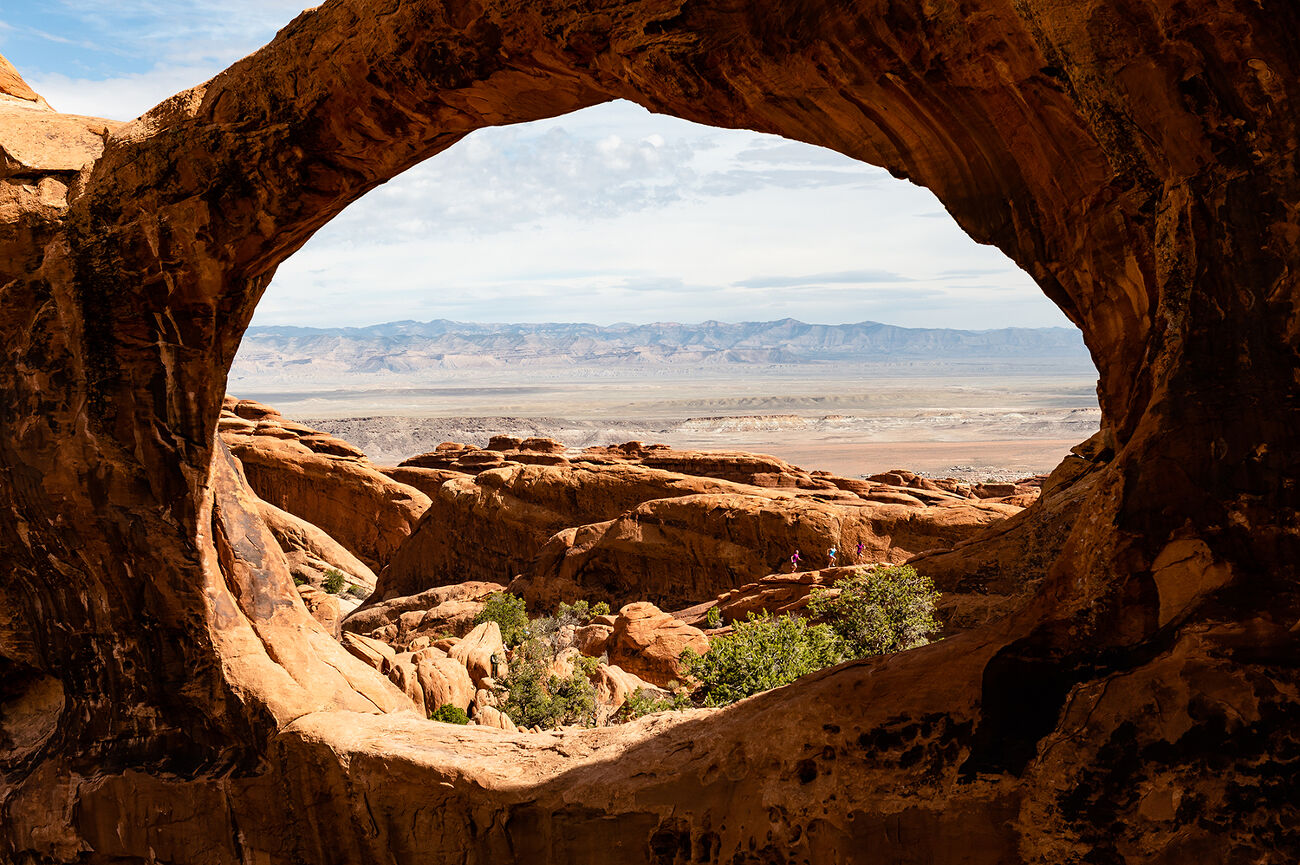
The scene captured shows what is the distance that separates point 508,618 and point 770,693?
1415cm

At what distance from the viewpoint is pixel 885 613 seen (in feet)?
44.2

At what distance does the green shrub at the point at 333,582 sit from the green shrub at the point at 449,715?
1930 centimetres

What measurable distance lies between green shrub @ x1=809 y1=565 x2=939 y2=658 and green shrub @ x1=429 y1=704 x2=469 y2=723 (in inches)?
220

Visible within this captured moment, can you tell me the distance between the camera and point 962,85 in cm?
527

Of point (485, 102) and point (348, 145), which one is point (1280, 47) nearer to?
point (485, 102)

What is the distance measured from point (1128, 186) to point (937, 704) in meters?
3.29

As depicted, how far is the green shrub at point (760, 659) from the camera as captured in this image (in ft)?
36.5

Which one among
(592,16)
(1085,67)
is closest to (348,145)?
(592,16)

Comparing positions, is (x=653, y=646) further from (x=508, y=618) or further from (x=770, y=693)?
(x=770, y=693)

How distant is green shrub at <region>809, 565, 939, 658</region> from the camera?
13.2 meters

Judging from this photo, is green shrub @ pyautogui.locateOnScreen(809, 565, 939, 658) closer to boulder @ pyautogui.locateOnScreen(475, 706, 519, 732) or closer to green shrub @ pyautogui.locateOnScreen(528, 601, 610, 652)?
boulder @ pyautogui.locateOnScreen(475, 706, 519, 732)

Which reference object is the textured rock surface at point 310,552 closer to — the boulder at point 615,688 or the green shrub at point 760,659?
the boulder at point 615,688

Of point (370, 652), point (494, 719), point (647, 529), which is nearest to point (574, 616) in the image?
point (647, 529)

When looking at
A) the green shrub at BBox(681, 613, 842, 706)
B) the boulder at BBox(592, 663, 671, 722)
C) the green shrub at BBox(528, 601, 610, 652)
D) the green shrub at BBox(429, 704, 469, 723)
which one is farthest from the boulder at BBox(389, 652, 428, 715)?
the green shrub at BBox(528, 601, 610, 652)
